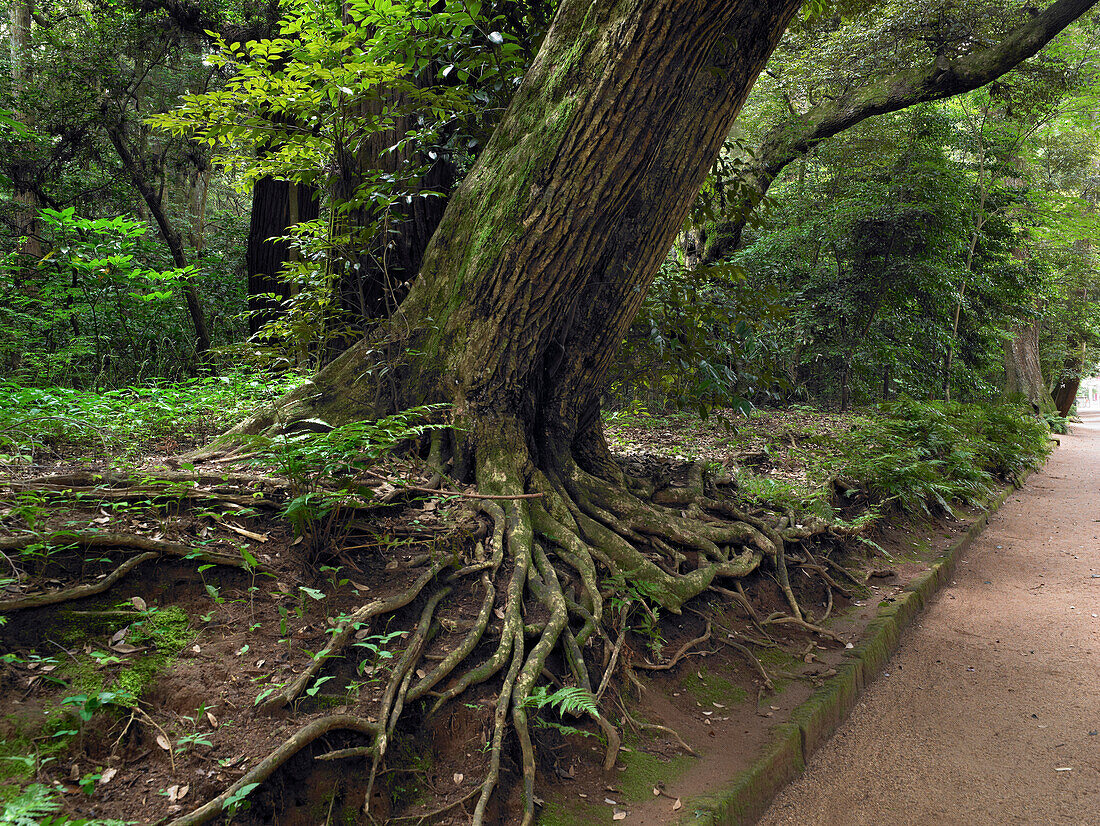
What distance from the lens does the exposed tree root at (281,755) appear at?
5.25 feet

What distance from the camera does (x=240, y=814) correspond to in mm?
1700

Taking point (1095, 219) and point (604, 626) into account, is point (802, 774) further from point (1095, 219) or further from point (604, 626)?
point (1095, 219)

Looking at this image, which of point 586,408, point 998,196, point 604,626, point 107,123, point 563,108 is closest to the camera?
point 604,626

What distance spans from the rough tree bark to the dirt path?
461 centimetres

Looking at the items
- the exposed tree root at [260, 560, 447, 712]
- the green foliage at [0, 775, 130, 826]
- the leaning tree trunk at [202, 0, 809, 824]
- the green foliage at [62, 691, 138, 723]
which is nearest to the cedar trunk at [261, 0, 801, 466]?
the leaning tree trunk at [202, 0, 809, 824]

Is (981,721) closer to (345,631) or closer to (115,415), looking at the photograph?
(345,631)

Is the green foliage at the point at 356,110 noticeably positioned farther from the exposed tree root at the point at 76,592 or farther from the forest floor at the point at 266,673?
the exposed tree root at the point at 76,592

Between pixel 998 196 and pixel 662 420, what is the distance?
28.0 ft

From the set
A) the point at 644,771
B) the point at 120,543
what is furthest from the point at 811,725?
the point at 120,543

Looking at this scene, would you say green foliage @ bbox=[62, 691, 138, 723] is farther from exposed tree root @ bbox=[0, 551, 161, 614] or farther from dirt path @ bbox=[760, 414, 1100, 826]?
dirt path @ bbox=[760, 414, 1100, 826]

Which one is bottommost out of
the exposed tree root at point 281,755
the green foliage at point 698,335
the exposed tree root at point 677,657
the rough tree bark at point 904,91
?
the exposed tree root at point 677,657

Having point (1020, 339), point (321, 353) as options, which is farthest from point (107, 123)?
point (1020, 339)

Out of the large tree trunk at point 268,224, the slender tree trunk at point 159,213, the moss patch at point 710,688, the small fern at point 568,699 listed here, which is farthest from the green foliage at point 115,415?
the slender tree trunk at point 159,213

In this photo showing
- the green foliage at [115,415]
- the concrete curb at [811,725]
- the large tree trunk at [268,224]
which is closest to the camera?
the concrete curb at [811,725]
